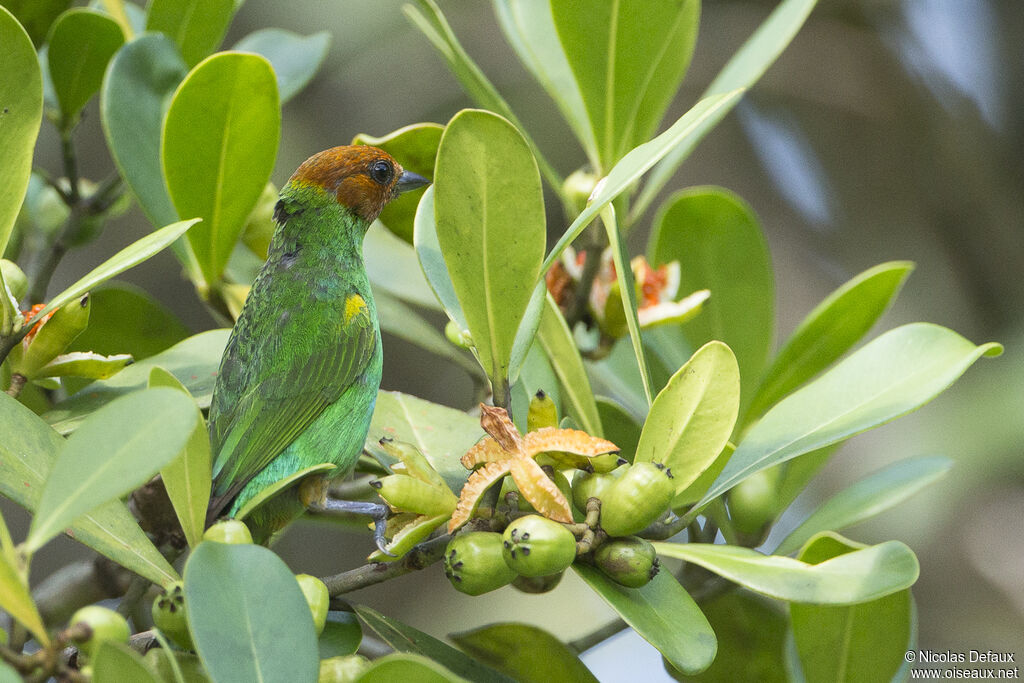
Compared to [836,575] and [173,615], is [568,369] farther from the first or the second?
[173,615]

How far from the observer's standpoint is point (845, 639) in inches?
53.4

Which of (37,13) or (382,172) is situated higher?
(37,13)

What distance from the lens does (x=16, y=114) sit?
1.21 m

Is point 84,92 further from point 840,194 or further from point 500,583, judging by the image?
point 840,194

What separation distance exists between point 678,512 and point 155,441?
89 cm

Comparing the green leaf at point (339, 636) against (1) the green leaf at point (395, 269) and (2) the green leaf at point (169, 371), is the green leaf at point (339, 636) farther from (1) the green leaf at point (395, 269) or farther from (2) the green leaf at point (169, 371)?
(1) the green leaf at point (395, 269)

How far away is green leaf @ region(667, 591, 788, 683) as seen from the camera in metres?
1.70

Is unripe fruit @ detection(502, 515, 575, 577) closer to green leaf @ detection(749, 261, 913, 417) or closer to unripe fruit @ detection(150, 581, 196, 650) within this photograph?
unripe fruit @ detection(150, 581, 196, 650)

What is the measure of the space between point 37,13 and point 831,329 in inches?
60.2

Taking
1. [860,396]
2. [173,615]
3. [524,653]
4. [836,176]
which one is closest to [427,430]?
[524,653]

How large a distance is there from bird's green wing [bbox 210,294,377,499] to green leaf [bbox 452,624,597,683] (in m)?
0.44

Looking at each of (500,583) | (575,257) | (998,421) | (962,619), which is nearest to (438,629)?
(962,619)

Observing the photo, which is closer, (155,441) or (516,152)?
(155,441)

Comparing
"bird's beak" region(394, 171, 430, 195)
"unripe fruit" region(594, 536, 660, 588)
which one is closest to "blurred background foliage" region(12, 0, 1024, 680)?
"bird's beak" region(394, 171, 430, 195)
